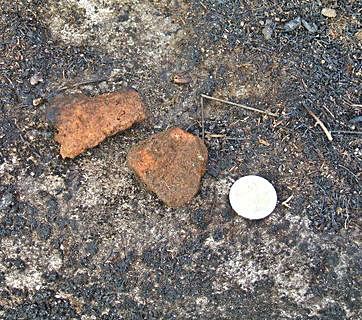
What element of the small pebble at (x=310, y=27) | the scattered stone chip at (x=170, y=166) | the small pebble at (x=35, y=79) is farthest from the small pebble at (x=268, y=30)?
the small pebble at (x=35, y=79)

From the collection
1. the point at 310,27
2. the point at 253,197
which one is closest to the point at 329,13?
the point at 310,27

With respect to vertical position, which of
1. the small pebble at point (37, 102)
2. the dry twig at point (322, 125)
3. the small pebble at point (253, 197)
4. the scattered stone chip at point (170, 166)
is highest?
the small pebble at point (37, 102)

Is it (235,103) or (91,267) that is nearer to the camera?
(91,267)

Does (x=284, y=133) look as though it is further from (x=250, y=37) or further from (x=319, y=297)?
(x=319, y=297)

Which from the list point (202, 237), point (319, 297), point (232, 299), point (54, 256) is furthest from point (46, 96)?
point (319, 297)

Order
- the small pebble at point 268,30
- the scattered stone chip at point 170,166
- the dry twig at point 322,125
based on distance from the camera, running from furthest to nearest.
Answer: the small pebble at point 268,30
the dry twig at point 322,125
the scattered stone chip at point 170,166

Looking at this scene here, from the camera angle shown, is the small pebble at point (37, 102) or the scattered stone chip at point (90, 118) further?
the small pebble at point (37, 102)

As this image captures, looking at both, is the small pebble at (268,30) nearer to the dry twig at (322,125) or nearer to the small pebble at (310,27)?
the small pebble at (310,27)
